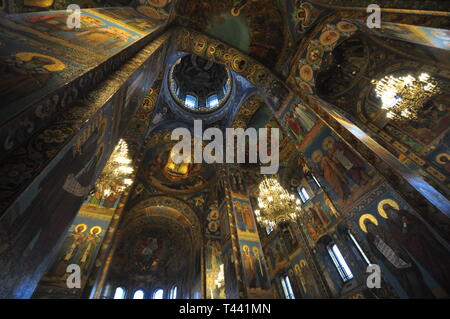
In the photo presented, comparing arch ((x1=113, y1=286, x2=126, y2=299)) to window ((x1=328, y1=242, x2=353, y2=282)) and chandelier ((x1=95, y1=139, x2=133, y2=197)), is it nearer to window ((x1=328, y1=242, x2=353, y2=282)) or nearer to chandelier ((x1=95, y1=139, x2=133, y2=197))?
chandelier ((x1=95, y1=139, x2=133, y2=197))

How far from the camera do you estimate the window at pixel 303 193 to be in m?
10.3

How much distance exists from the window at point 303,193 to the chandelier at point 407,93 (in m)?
5.40

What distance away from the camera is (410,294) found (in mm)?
3186

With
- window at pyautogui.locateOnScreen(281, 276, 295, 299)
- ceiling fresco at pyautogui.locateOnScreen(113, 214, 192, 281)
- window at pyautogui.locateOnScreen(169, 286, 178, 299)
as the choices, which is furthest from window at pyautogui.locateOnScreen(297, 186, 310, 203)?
window at pyautogui.locateOnScreen(169, 286, 178, 299)

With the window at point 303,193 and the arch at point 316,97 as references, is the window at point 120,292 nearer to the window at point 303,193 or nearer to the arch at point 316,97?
the window at point 303,193

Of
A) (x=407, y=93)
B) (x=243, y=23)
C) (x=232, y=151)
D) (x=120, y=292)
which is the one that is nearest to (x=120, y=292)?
(x=120, y=292)

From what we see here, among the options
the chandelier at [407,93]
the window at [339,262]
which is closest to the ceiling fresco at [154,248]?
the window at [339,262]

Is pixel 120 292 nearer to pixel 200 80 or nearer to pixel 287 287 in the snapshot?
pixel 287 287

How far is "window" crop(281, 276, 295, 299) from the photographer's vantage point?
8.81 meters

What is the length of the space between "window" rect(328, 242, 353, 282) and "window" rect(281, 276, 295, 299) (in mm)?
2580

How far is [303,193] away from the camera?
1060 centimetres
